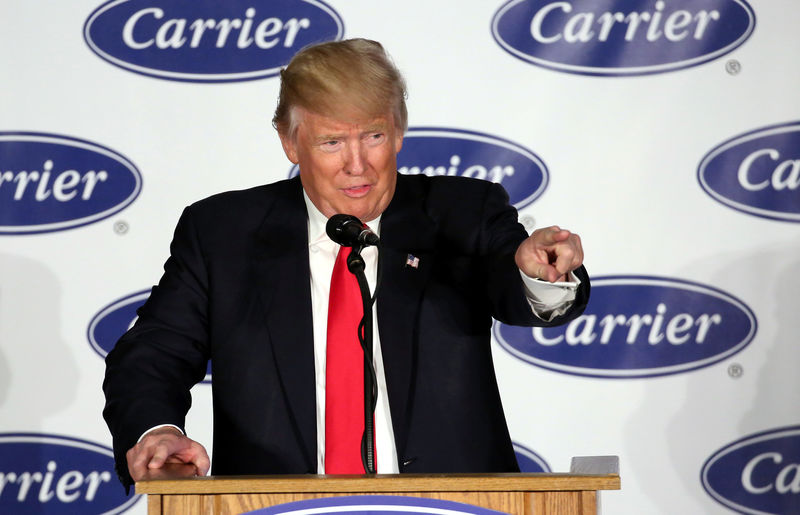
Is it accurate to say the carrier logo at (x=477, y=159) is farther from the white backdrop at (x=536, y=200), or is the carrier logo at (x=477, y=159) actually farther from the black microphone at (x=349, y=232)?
the black microphone at (x=349, y=232)

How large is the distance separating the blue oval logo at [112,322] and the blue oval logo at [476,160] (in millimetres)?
620

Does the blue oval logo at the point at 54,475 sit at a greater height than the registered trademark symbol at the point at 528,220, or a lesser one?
lesser

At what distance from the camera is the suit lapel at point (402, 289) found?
2064 millimetres

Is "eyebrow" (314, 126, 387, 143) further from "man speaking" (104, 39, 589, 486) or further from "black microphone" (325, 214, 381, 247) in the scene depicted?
"black microphone" (325, 214, 381, 247)

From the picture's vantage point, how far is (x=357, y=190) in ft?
7.23

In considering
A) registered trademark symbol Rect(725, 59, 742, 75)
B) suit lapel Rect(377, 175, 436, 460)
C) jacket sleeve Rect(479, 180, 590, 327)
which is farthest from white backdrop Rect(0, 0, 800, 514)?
suit lapel Rect(377, 175, 436, 460)

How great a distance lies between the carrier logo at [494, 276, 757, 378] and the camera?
319 centimetres

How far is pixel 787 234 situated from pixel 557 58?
0.88 metres

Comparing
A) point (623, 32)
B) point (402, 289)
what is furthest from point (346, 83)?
point (623, 32)

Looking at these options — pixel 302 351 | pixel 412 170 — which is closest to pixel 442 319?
pixel 302 351

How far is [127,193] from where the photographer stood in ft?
10.6

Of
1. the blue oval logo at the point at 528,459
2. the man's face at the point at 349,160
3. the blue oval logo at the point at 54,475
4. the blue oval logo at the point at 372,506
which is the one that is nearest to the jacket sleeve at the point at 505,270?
the man's face at the point at 349,160

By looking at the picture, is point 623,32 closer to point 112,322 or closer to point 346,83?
point 346,83

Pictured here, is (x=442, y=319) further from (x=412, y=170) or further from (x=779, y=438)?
(x=779, y=438)
